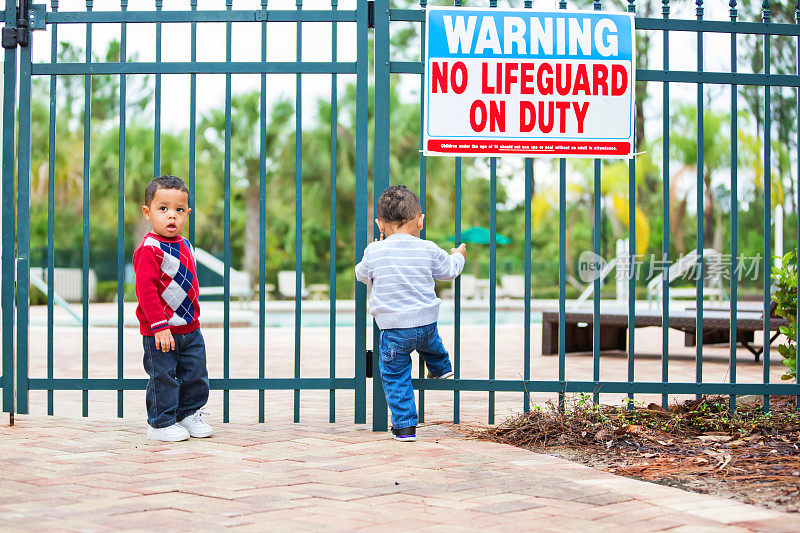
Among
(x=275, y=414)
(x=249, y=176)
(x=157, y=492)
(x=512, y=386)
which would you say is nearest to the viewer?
(x=157, y=492)

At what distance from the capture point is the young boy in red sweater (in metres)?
3.93

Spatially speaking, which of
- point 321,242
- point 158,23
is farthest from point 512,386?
point 321,242

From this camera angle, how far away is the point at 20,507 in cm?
277

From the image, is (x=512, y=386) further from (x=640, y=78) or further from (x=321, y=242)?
(x=321, y=242)

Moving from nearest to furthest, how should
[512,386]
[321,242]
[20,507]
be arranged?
[20,507] < [512,386] < [321,242]

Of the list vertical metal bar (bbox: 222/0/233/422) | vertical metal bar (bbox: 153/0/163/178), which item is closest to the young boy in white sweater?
vertical metal bar (bbox: 222/0/233/422)

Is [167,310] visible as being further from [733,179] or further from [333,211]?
[733,179]

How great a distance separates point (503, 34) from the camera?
424cm

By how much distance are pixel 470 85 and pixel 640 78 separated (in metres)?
0.89

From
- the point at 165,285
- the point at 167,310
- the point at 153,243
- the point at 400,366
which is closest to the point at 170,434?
the point at 167,310

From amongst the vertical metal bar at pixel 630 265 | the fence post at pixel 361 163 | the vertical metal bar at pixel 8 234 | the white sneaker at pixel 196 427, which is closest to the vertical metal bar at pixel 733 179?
the vertical metal bar at pixel 630 265

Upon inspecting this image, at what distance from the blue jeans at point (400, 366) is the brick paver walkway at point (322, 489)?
0.15m

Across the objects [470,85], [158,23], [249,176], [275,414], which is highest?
[249,176]

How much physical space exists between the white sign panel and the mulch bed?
1320mm
